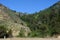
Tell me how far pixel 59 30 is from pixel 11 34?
8.01 m

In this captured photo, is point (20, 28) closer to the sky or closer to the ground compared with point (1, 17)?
closer to the ground

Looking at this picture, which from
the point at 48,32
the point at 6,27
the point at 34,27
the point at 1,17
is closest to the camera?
the point at 6,27

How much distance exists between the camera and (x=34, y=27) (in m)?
36.6

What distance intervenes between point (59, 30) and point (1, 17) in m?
9.88

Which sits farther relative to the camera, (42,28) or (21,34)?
(42,28)

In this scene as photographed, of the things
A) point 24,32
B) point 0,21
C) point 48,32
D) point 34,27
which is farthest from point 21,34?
point 34,27

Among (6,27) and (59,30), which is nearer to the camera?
(6,27)

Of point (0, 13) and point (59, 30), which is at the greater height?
point (0, 13)

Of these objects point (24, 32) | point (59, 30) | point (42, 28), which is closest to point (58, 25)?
point (59, 30)

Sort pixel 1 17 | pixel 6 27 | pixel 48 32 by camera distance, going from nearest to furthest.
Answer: pixel 6 27
pixel 1 17
pixel 48 32

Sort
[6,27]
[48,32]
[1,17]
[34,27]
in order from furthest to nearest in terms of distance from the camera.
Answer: [34,27]
[48,32]
[1,17]
[6,27]

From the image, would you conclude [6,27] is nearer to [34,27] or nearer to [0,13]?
[0,13]

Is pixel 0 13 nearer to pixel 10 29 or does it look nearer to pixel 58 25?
pixel 10 29

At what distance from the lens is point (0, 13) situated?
29500 millimetres
